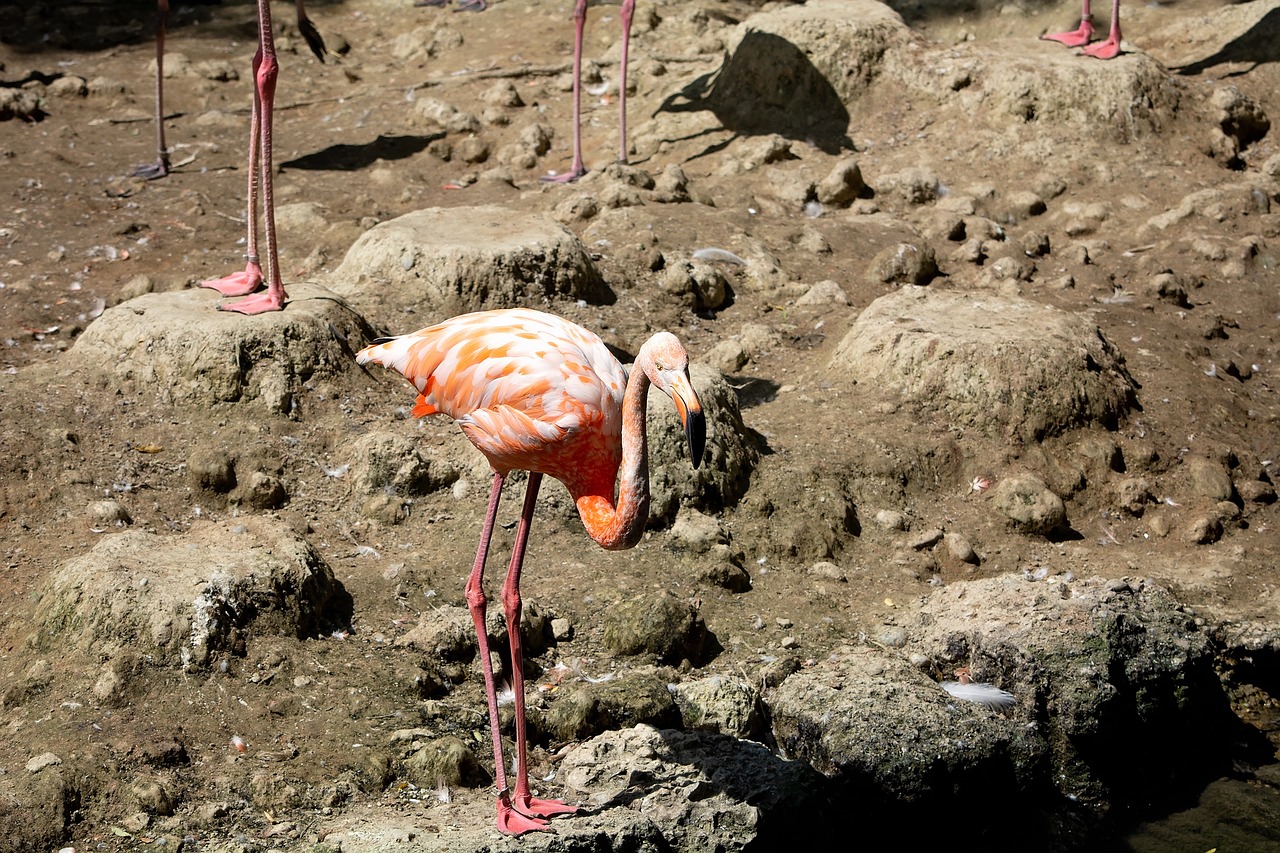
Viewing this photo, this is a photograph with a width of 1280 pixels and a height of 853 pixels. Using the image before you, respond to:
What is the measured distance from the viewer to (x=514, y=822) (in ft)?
11.1

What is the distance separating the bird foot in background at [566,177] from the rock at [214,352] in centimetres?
271

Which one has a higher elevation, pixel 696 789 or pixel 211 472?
pixel 211 472

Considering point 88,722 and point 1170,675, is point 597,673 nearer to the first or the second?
point 88,722

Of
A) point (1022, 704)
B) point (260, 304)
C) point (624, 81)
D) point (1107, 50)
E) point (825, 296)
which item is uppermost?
point (1107, 50)

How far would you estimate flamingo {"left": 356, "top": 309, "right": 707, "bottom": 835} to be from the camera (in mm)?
3486

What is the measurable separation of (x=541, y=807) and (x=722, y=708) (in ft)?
2.64

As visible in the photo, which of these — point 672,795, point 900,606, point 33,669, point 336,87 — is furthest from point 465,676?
point 336,87

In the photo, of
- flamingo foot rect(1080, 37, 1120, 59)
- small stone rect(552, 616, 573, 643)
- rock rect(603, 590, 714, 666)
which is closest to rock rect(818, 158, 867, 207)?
flamingo foot rect(1080, 37, 1120, 59)

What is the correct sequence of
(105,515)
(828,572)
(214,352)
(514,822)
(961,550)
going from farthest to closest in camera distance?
1. (214,352)
2. (961,550)
3. (828,572)
4. (105,515)
5. (514,822)

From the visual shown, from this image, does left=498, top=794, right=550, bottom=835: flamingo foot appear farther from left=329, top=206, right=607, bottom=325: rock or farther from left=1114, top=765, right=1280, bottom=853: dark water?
left=329, top=206, right=607, bottom=325: rock

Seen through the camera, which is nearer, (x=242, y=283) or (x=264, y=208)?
(x=264, y=208)

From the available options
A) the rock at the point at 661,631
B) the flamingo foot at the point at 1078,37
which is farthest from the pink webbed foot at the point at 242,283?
the flamingo foot at the point at 1078,37

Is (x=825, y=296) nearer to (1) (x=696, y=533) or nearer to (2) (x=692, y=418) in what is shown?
(1) (x=696, y=533)

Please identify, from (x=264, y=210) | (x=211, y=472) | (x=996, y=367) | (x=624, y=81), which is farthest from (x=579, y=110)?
(x=211, y=472)
